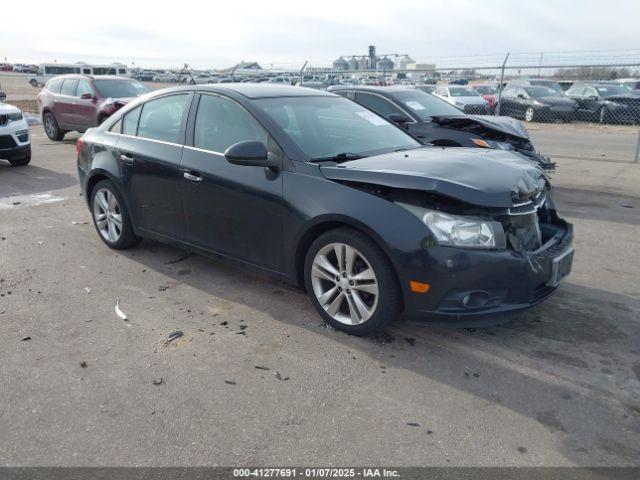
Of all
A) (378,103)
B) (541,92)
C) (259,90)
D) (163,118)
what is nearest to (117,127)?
(163,118)

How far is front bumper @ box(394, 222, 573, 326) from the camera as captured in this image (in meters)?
3.28

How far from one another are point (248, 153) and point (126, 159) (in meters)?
1.82

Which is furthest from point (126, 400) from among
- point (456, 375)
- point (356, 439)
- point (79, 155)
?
point (79, 155)

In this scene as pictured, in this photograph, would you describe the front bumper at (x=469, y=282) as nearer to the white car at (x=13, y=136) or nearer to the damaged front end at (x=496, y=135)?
the damaged front end at (x=496, y=135)

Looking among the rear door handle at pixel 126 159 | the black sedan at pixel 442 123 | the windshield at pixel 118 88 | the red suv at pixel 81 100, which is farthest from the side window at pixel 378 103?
the windshield at pixel 118 88

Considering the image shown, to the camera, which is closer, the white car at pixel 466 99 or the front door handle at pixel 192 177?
the front door handle at pixel 192 177

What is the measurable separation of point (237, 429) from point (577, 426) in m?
1.73

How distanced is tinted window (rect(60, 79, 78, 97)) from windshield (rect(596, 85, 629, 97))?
746 inches

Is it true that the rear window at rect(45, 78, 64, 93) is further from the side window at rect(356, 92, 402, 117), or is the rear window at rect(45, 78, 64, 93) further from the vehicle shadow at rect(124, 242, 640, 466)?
the vehicle shadow at rect(124, 242, 640, 466)

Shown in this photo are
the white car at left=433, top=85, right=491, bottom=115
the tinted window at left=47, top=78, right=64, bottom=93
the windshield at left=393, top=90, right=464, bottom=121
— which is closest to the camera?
the windshield at left=393, top=90, right=464, bottom=121

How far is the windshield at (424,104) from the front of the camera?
28.0 ft

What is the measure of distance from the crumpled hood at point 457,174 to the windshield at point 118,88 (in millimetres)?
11432

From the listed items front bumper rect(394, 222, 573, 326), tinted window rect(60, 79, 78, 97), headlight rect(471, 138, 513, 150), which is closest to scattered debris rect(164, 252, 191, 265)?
front bumper rect(394, 222, 573, 326)

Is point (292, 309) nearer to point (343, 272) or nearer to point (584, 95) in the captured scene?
point (343, 272)
